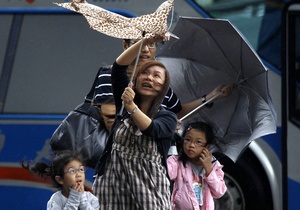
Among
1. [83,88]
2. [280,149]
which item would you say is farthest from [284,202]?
[83,88]

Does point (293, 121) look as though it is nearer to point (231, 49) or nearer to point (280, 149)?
point (280, 149)

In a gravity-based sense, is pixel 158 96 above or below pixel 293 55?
below

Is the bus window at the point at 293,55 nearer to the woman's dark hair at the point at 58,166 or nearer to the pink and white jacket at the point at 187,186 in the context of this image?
the pink and white jacket at the point at 187,186

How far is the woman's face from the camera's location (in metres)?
6.11

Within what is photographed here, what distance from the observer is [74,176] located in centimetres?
606

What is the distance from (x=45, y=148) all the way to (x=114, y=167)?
333 centimetres

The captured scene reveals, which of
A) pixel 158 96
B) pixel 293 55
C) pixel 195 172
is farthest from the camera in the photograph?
pixel 293 55

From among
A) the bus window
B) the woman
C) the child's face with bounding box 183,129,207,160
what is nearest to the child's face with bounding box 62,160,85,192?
the woman

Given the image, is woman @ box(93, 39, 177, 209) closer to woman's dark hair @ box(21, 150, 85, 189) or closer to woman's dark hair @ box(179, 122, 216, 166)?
woman's dark hair @ box(21, 150, 85, 189)

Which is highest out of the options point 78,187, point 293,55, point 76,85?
point 293,55

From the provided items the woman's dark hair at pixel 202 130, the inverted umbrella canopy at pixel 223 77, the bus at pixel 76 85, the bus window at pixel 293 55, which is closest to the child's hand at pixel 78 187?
the woman's dark hair at pixel 202 130

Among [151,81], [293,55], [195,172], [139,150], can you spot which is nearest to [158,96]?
[151,81]

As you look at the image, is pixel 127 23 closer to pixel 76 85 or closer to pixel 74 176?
pixel 74 176

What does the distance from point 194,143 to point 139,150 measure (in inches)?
33.6
